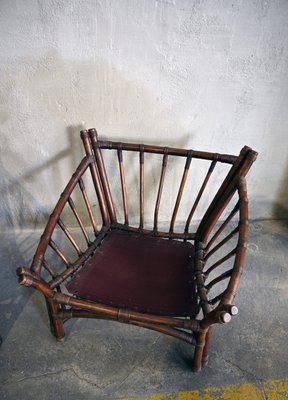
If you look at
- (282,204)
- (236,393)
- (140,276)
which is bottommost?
(236,393)

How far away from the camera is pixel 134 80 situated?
139 centimetres

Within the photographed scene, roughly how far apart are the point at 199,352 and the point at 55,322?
1.85 feet

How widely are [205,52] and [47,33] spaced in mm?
725

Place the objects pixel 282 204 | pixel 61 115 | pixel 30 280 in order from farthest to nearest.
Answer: pixel 282 204
pixel 61 115
pixel 30 280

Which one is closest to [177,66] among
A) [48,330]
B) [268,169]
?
[268,169]

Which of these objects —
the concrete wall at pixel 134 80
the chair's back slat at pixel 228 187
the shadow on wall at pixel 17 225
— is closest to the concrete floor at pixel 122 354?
the shadow on wall at pixel 17 225

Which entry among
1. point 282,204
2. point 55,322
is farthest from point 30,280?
point 282,204

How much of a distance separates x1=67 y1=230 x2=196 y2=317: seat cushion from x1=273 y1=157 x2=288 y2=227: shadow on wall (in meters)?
0.93

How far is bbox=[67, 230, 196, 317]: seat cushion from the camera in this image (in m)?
1.01

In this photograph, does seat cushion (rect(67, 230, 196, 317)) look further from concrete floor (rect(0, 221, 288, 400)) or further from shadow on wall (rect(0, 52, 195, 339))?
shadow on wall (rect(0, 52, 195, 339))

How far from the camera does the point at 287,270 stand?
1607mm

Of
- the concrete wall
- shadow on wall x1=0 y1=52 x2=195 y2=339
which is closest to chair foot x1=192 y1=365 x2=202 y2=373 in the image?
shadow on wall x1=0 y1=52 x2=195 y2=339

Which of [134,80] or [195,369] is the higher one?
[134,80]

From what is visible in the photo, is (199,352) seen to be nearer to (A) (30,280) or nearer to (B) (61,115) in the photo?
(A) (30,280)
